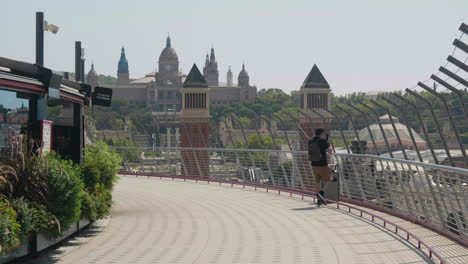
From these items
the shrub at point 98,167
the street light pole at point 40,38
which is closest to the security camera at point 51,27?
the street light pole at point 40,38

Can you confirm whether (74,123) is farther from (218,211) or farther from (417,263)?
(417,263)

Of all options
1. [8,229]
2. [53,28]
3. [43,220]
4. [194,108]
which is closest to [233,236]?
[43,220]

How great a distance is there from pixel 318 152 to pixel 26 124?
21.3ft

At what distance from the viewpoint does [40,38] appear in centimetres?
1261

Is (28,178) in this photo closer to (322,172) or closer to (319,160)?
(319,160)

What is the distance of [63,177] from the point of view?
8406 millimetres

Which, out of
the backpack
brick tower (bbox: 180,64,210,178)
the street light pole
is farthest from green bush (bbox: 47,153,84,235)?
brick tower (bbox: 180,64,210,178)

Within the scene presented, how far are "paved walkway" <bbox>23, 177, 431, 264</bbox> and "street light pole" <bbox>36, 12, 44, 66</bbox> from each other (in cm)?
291

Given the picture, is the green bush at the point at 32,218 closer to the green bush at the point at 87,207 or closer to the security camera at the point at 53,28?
the green bush at the point at 87,207

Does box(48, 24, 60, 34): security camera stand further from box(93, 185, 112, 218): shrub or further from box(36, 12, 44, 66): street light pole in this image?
box(93, 185, 112, 218): shrub

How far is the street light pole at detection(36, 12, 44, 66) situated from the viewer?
40.7ft

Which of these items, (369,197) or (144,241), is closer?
(144,241)

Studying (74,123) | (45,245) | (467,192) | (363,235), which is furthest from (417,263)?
(74,123)

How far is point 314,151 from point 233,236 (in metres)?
4.27
